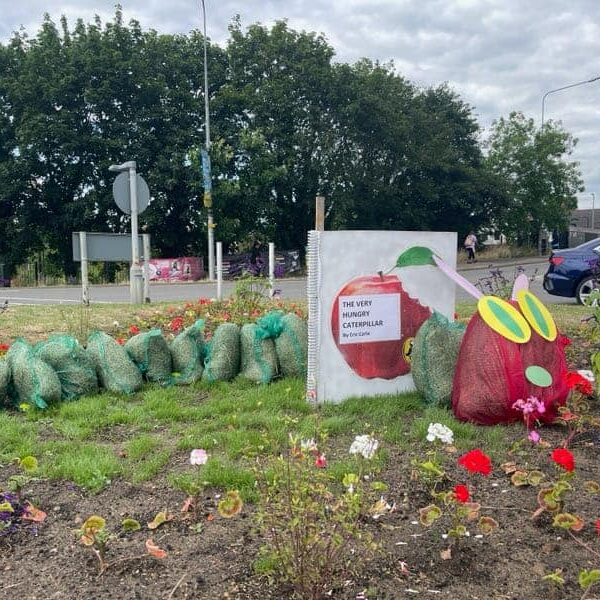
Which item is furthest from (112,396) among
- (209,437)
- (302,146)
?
(302,146)

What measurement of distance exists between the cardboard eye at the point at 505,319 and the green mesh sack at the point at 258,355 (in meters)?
1.68

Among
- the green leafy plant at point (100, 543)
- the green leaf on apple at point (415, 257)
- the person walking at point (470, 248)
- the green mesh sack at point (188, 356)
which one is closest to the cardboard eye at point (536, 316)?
the green leaf on apple at point (415, 257)

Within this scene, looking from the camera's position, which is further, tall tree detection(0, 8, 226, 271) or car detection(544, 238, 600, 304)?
tall tree detection(0, 8, 226, 271)

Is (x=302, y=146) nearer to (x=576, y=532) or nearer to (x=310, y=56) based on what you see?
(x=310, y=56)

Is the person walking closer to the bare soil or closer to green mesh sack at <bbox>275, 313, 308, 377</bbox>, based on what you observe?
green mesh sack at <bbox>275, 313, 308, 377</bbox>

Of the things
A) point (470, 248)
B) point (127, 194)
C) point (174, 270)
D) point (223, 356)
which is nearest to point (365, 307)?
point (223, 356)

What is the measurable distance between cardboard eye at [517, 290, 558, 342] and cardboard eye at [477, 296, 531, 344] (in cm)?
6

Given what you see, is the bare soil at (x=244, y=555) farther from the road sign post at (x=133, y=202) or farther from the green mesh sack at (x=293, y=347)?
the road sign post at (x=133, y=202)

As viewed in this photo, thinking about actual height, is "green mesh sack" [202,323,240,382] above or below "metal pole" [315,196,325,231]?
below

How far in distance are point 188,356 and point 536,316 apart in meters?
2.57

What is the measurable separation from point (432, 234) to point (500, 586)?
2859 millimetres

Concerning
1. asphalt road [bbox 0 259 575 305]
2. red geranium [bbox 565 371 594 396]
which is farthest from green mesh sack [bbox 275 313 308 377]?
asphalt road [bbox 0 259 575 305]

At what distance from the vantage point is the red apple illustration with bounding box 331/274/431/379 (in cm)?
421

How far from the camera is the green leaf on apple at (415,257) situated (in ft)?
14.4
